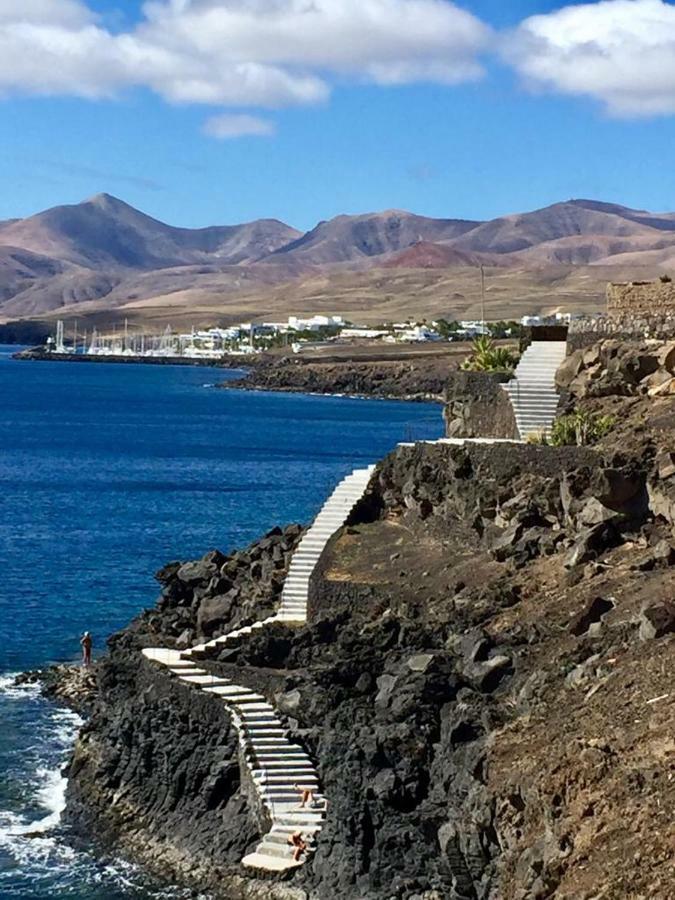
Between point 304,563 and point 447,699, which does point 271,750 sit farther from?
point 304,563

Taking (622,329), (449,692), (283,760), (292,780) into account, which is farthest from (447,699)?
(622,329)

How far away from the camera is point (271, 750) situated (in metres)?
29.3

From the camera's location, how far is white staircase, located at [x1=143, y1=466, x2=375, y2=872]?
27.7 metres

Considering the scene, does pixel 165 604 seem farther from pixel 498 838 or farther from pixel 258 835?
pixel 498 838

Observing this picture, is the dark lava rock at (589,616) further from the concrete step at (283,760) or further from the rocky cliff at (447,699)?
the concrete step at (283,760)

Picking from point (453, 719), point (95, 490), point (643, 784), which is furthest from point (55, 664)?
point (95, 490)

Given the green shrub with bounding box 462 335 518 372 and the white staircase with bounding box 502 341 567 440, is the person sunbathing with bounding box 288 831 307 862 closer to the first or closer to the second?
the white staircase with bounding box 502 341 567 440

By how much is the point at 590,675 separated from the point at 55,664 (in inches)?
759

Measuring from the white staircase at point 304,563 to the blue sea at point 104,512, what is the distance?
4020mm

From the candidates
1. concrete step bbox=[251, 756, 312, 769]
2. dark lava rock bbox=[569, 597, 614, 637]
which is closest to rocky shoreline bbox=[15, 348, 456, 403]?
concrete step bbox=[251, 756, 312, 769]

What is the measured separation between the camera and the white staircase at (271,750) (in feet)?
90.9

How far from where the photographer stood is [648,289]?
40.7 metres

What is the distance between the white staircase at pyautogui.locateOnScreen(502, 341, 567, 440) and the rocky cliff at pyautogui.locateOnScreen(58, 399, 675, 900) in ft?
8.83

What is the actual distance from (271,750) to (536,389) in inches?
524
